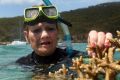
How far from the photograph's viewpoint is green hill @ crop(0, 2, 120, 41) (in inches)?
3844

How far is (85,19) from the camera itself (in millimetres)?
108500

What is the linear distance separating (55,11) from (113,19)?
96.5m

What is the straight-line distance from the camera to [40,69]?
6.55m

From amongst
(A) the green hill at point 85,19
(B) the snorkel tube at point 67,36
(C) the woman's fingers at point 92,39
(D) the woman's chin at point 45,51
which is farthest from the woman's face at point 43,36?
(A) the green hill at point 85,19

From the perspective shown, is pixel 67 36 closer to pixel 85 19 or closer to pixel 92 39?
pixel 92 39

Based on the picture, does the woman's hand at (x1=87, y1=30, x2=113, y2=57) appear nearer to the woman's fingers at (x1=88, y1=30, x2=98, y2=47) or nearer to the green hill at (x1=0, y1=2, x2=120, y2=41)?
the woman's fingers at (x1=88, y1=30, x2=98, y2=47)

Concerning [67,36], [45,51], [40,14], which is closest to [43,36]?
[45,51]

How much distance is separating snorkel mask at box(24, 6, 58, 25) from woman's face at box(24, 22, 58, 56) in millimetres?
91

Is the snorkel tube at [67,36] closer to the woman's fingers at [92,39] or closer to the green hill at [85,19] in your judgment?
the woman's fingers at [92,39]

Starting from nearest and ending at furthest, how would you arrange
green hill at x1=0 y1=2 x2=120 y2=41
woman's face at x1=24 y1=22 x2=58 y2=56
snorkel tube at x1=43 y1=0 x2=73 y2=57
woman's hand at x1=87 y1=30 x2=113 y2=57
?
woman's hand at x1=87 y1=30 x2=113 y2=57
woman's face at x1=24 y1=22 x2=58 y2=56
snorkel tube at x1=43 y1=0 x2=73 y2=57
green hill at x1=0 y1=2 x2=120 y2=41

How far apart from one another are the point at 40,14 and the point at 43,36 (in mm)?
522

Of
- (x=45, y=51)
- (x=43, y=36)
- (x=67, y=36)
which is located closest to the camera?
(x=43, y=36)

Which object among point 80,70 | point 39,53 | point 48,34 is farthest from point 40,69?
point 80,70

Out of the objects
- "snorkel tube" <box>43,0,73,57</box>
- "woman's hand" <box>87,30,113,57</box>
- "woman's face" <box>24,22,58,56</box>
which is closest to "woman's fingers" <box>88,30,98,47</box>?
"woman's hand" <box>87,30,113,57</box>
